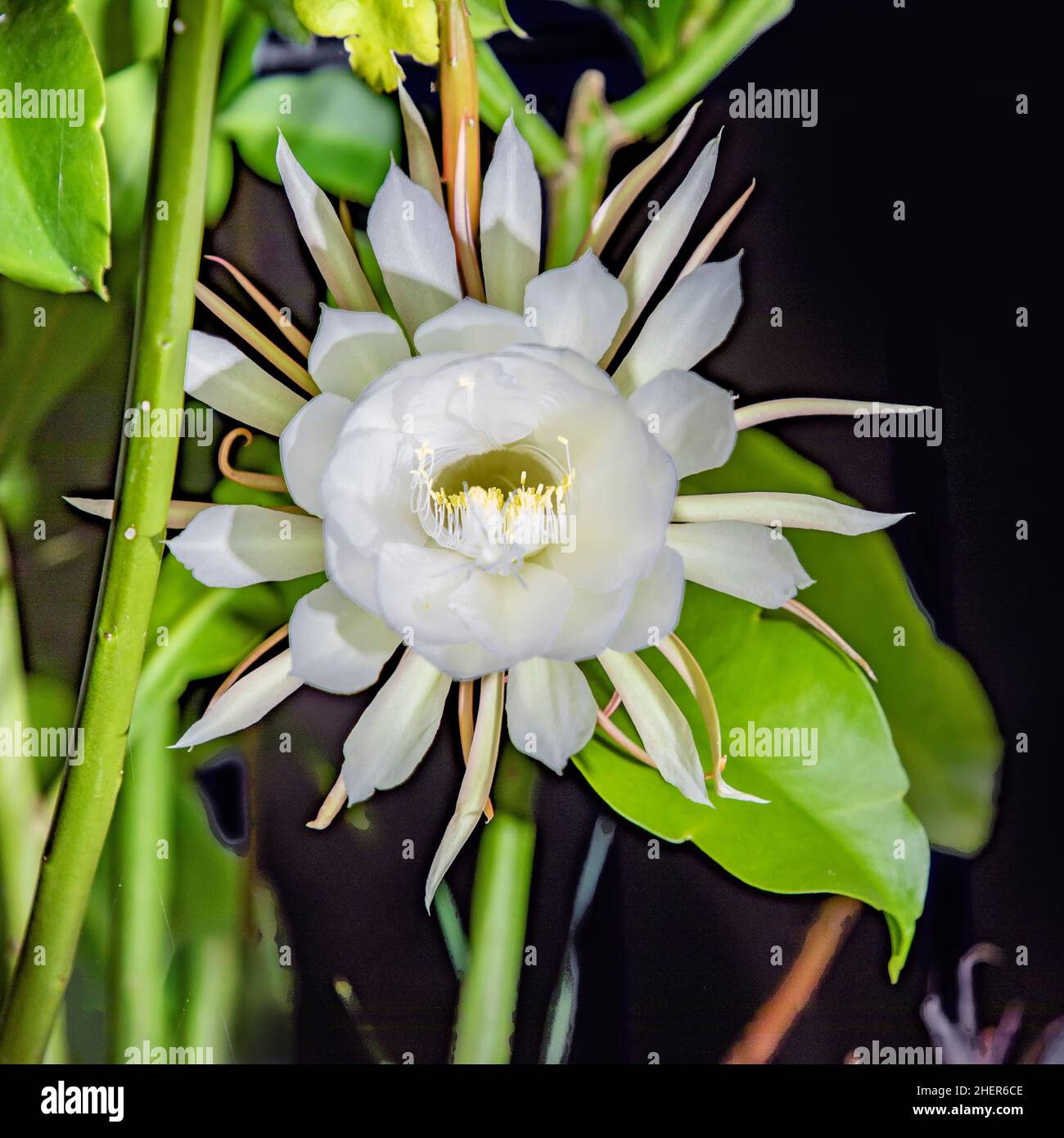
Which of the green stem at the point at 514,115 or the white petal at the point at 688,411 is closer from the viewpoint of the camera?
the white petal at the point at 688,411

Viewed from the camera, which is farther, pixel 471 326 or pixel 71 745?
pixel 71 745

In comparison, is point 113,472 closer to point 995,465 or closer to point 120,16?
point 120,16

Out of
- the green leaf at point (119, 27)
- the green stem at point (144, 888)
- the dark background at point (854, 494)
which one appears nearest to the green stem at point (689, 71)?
the dark background at point (854, 494)

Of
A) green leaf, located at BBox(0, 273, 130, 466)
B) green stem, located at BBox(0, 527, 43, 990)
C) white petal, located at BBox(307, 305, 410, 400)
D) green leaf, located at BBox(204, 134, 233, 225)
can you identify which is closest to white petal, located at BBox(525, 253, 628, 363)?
white petal, located at BBox(307, 305, 410, 400)

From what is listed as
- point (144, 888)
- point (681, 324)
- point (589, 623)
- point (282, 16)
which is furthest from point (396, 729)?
point (282, 16)

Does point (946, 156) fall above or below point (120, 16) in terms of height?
below

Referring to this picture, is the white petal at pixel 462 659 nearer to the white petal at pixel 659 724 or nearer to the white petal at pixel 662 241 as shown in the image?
the white petal at pixel 659 724
